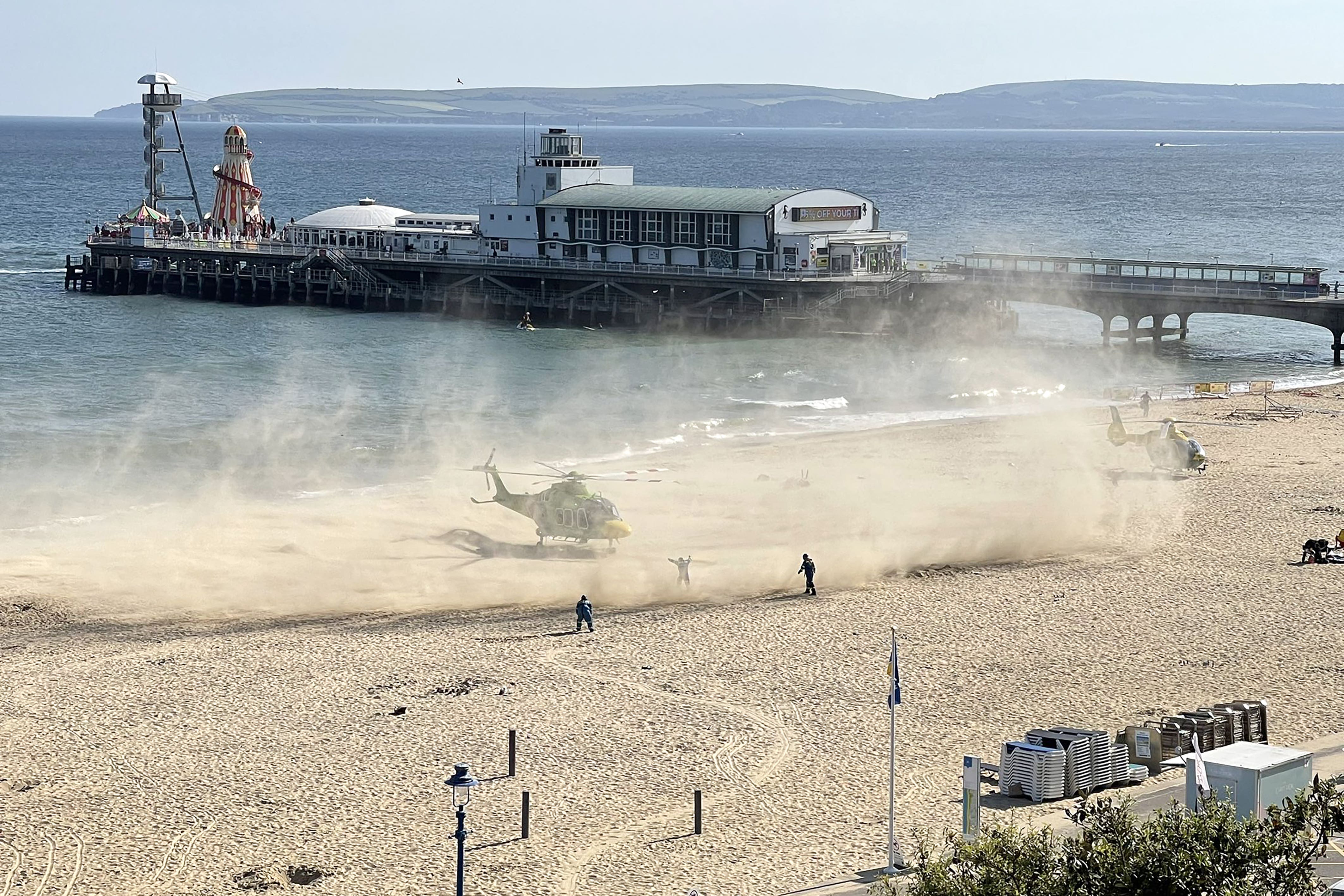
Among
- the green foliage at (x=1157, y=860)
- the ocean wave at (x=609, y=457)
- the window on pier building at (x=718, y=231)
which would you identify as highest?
the window on pier building at (x=718, y=231)

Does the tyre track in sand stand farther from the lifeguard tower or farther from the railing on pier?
the lifeguard tower

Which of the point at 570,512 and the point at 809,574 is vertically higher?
the point at 570,512

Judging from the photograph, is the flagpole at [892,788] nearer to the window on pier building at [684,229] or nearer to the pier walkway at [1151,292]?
the pier walkway at [1151,292]

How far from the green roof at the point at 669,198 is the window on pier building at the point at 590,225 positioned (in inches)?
15.4

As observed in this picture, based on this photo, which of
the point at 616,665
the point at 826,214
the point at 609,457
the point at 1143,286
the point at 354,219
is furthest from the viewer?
the point at 354,219

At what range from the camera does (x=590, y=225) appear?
3169 inches

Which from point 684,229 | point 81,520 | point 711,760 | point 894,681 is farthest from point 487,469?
point 684,229

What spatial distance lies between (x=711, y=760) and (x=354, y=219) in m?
68.9

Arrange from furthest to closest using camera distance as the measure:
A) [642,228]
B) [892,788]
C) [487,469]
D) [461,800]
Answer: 1. [642,228]
2. [487,469]
3. [892,788]
4. [461,800]

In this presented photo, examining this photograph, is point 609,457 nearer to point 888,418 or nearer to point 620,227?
point 888,418

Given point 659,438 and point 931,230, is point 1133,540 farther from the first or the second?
point 931,230

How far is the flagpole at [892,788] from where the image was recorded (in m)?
20.1

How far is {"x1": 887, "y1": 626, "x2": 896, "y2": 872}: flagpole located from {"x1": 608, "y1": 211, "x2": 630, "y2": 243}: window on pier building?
187 feet

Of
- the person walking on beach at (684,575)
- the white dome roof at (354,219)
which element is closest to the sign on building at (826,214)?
the white dome roof at (354,219)
